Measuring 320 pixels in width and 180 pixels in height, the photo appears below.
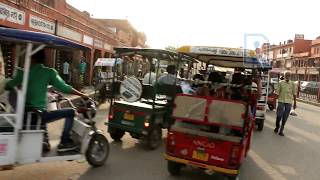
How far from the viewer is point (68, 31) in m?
21.8

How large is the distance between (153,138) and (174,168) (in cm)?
221

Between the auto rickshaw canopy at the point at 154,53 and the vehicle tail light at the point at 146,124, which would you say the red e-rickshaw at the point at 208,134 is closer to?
the vehicle tail light at the point at 146,124

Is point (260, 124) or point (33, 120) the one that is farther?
point (260, 124)

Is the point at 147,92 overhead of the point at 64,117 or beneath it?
overhead

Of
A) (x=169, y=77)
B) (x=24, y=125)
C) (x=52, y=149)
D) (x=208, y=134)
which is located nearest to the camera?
(x=24, y=125)

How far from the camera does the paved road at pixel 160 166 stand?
6730mm

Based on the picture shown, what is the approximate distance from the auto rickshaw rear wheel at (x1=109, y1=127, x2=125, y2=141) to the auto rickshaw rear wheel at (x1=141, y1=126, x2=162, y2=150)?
60 centimetres

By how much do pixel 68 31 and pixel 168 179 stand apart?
16.2 metres

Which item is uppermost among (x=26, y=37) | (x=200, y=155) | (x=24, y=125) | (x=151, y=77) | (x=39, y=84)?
(x=26, y=37)

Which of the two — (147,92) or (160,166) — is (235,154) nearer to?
(160,166)

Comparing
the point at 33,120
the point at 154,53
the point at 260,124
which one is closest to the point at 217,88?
the point at 154,53

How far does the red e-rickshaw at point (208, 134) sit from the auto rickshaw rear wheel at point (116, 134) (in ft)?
9.29

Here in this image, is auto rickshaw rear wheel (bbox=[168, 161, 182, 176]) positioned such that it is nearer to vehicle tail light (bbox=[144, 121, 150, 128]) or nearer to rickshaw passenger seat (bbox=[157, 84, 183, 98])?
vehicle tail light (bbox=[144, 121, 150, 128])

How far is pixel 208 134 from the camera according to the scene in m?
6.74
